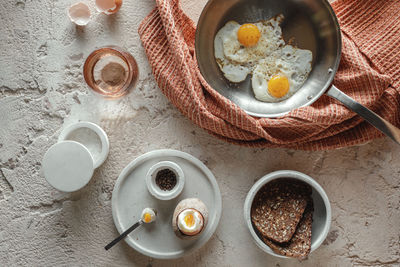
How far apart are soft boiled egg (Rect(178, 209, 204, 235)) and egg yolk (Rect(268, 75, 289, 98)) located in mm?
473

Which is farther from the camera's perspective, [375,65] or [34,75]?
[34,75]

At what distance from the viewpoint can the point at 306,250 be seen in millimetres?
1127

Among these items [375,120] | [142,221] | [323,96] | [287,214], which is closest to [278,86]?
[323,96]

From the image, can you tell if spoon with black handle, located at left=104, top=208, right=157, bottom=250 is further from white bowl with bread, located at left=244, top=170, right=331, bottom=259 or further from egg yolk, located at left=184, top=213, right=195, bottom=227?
white bowl with bread, located at left=244, top=170, right=331, bottom=259

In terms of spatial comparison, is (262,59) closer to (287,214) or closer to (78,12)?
(287,214)

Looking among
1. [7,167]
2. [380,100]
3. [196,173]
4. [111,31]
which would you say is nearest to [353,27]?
[380,100]

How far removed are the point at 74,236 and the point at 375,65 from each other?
3.84 feet

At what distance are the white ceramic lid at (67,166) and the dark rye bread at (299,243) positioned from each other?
611 millimetres

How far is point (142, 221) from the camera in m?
1.19

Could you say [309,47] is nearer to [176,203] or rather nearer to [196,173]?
[196,173]

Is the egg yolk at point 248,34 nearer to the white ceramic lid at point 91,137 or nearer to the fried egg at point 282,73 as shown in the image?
the fried egg at point 282,73

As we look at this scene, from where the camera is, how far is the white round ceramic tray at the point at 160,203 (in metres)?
1.22

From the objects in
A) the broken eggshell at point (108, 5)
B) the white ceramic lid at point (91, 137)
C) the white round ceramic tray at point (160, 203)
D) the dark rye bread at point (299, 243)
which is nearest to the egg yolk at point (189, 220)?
the white round ceramic tray at point (160, 203)

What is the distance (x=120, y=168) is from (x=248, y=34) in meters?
0.64
